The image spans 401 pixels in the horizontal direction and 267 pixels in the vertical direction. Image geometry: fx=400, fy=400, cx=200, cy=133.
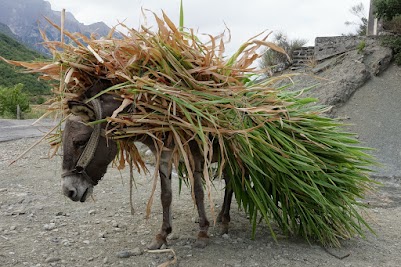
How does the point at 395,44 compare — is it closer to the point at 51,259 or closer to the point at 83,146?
the point at 83,146

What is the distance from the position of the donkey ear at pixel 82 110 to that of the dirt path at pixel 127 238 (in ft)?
3.48

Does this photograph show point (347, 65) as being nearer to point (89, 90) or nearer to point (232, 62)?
point (232, 62)

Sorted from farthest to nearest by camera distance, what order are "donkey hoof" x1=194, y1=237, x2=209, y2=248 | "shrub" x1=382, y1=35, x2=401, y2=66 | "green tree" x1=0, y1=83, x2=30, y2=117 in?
1. "green tree" x1=0, y1=83, x2=30, y2=117
2. "shrub" x1=382, y1=35, x2=401, y2=66
3. "donkey hoof" x1=194, y1=237, x2=209, y2=248

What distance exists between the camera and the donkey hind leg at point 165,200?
10.5 ft

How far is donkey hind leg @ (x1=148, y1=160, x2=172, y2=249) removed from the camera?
319 cm

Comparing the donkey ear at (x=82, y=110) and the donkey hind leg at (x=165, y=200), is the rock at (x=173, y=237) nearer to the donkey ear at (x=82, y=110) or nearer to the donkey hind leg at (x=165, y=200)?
the donkey hind leg at (x=165, y=200)

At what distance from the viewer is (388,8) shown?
11508 mm

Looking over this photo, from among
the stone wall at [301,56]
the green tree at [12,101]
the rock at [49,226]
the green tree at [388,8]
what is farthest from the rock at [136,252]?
the green tree at [12,101]

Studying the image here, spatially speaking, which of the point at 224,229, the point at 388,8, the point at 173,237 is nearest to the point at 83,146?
the point at 173,237

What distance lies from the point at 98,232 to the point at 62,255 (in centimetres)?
58

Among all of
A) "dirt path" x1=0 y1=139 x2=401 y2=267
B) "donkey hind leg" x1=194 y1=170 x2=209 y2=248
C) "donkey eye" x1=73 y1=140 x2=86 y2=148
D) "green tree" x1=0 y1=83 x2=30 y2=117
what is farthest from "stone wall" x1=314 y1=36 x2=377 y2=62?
"green tree" x1=0 y1=83 x2=30 y2=117

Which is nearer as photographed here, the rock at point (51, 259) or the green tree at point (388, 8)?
the rock at point (51, 259)

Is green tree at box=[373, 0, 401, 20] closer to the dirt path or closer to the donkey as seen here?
the dirt path

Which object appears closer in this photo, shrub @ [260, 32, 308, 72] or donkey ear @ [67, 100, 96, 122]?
donkey ear @ [67, 100, 96, 122]
